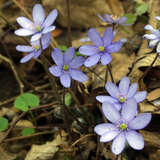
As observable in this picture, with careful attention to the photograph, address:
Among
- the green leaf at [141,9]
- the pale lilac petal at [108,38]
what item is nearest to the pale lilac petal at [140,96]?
the pale lilac petal at [108,38]

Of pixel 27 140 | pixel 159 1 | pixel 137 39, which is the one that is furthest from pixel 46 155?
pixel 159 1

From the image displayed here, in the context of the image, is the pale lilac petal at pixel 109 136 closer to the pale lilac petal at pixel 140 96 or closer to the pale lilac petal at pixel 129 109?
the pale lilac petal at pixel 129 109

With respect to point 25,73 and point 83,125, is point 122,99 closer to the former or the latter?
point 83,125

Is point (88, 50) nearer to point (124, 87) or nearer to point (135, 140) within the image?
point (124, 87)

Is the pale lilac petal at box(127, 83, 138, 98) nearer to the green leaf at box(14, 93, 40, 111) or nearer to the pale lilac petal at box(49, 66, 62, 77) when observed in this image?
the pale lilac petal at box(49, 66, 62, 77)

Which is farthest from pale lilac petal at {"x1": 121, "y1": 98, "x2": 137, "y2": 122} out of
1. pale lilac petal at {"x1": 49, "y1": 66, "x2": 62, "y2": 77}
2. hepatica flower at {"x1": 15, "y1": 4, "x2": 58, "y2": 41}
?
hepatica flower at {"x1": 15, "y1": 4, "x2": 58, "y2": 41}

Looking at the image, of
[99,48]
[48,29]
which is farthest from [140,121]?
[48,29]
